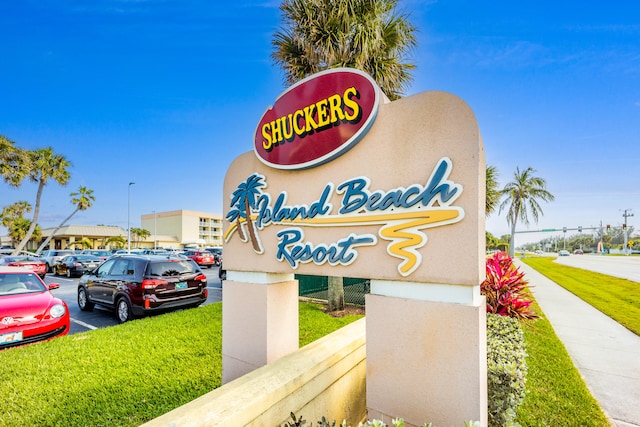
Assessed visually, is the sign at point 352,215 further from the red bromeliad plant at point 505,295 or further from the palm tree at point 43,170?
the palm tree at point 43,170

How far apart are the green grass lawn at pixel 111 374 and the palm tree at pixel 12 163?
33.6m

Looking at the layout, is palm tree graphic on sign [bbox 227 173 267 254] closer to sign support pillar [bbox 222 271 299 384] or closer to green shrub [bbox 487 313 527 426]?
sign support pillar [bbox 222 271 299 384]

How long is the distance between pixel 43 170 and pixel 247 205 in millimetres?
40217

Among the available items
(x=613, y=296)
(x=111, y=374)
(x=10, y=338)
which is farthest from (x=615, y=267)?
(x=10, y=338)

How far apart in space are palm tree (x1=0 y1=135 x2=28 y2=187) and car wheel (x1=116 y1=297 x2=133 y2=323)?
31.9m

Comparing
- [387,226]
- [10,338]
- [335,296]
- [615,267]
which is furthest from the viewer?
[615,267]

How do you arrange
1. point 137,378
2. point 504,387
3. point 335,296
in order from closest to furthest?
point 504,387
point 137,378
point 335,296

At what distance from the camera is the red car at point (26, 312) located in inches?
234

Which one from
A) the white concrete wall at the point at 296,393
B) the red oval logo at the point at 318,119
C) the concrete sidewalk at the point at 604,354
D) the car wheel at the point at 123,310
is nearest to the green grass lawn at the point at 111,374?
the car wheel at the point at 123,310

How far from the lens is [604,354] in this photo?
594 cm

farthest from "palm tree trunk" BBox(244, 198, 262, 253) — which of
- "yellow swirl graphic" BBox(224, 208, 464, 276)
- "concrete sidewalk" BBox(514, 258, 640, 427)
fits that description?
"concrete sidewalk" BBox(514, 258, 640, 427)

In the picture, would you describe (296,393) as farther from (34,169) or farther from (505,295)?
(34,169)

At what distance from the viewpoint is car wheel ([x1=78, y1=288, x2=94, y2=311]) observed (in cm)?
1015

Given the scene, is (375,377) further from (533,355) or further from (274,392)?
(533,355)
